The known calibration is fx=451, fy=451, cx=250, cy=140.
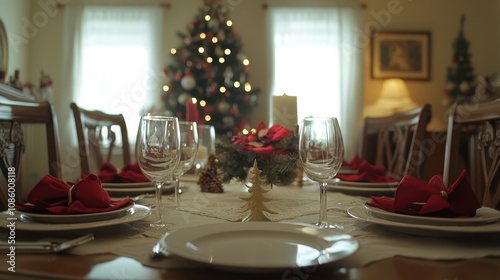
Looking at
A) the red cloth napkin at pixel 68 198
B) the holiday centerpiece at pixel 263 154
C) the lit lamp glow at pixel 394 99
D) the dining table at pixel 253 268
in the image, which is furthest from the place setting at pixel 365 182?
the lit lamp glow at pixel 394 99

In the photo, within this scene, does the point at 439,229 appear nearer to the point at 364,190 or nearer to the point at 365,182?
the point at 364,190

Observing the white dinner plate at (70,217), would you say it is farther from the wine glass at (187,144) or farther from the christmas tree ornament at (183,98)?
the christmas tree ornament at (183,98)

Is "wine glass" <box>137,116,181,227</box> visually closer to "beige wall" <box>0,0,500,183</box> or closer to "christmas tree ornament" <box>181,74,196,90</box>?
"christmas tree ornament" <box>181,74,196,90</box>

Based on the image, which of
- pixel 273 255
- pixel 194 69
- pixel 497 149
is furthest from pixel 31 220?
pixel 194 69

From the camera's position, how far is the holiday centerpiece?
114 cm

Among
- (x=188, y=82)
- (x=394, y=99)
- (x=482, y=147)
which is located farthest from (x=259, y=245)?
(x=394, y=99)

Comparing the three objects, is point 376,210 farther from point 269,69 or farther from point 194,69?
point 269,69

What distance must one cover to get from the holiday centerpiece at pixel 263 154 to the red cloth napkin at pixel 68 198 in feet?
1.51

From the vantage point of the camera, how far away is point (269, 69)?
4926 mm

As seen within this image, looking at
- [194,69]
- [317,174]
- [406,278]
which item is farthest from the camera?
[194,69]

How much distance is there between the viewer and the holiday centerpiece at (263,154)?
3.74ft

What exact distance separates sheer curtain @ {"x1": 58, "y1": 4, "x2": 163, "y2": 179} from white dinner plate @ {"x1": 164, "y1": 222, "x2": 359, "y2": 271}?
14.4ft

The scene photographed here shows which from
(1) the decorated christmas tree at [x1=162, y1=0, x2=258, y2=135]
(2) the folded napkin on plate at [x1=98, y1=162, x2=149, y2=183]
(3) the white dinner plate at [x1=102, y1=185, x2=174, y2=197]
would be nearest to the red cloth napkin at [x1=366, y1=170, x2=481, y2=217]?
(3) the white dinner plate at [x1=102, y1=185, x2=174, y2=197]

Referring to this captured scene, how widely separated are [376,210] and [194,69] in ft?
12.7
